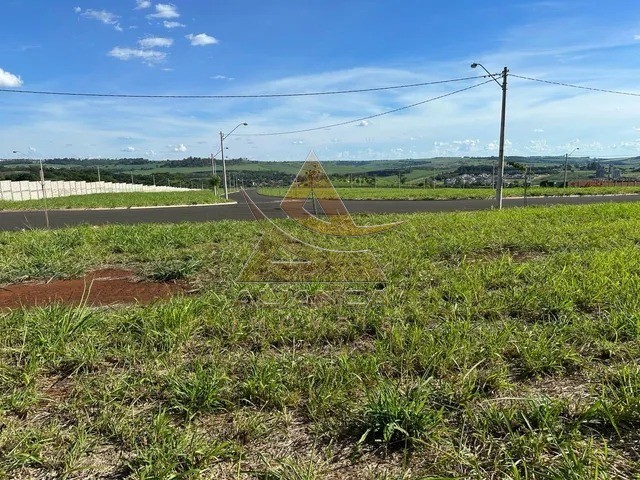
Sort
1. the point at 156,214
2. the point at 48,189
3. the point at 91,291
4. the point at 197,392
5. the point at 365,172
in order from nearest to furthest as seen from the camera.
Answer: the point at 197,392, the point at 91,291, the point at 365,172, the point at 156,214, the point at 48,189

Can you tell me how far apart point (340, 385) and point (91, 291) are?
369 cm

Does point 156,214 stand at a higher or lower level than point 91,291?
lower

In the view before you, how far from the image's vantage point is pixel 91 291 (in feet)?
15.9

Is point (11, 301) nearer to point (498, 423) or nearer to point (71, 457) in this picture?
point (71, 457)

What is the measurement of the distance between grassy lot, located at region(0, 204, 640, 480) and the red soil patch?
60cm

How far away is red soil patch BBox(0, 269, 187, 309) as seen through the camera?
445cm

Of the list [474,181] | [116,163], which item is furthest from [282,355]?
[116,163]

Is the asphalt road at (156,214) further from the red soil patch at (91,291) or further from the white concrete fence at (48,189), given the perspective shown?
the white concrete fence at (48,189)

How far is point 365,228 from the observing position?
938 cm

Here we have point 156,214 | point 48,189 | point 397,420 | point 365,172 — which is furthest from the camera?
point 48,189

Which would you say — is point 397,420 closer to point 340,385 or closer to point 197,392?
point 340,385

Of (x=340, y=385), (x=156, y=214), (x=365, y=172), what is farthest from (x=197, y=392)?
(x=156, y=214)

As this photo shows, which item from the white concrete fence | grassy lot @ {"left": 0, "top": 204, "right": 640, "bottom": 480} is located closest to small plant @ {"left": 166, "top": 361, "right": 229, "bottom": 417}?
grassy lot @ {"left": 0, "top": 204, "right": 640, "bottom": 480}

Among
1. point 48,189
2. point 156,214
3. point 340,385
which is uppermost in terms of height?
point 48,189
